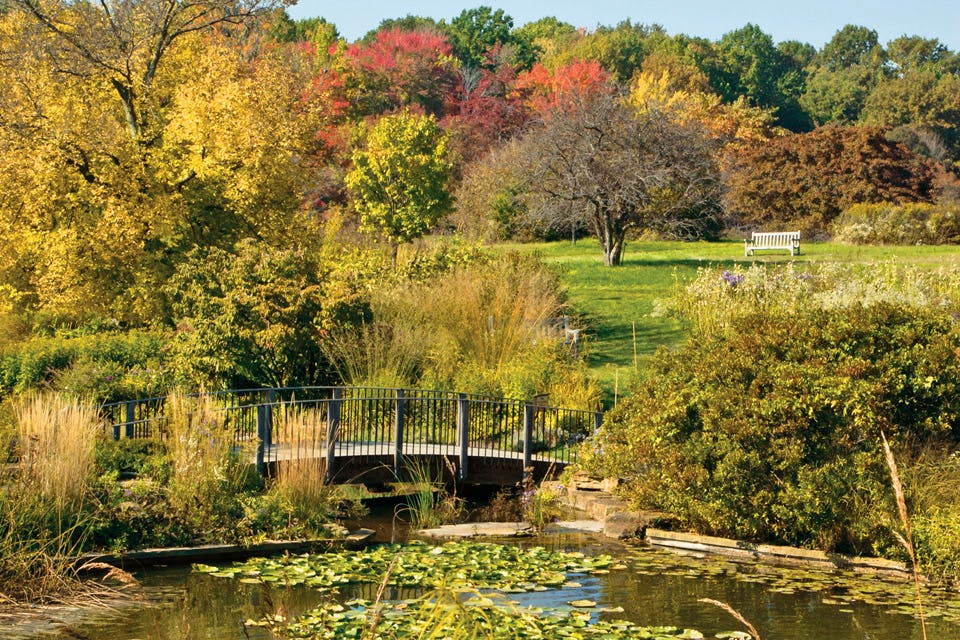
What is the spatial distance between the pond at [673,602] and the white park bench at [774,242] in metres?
19.5

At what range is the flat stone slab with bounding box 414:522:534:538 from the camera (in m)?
11.7

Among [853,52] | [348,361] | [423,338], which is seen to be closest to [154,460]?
[348,361]

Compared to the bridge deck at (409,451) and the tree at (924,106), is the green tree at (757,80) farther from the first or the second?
the bridge deck at (409,451)

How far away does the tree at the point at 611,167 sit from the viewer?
86.4 ft

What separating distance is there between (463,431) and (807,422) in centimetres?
461

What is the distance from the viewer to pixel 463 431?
548 inches

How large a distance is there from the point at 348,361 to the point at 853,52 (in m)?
74.2

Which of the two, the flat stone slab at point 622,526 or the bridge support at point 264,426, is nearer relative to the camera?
the flat stone slab at point 622,526

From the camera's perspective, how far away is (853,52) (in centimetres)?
8156

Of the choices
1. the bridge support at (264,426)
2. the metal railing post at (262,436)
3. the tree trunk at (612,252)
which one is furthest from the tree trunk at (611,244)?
the metal railing post at (262,436)

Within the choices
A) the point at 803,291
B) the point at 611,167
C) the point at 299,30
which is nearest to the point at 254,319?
the point at 803,291

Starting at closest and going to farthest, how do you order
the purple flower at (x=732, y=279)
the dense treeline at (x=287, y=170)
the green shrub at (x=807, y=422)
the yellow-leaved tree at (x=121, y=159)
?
the green shrub at (x=807, y=422) < the dense treeline at (x=287, y=170) < the yellow-leaved tree at (x=121, y=159) < the purple flower at (x=732, y=279)

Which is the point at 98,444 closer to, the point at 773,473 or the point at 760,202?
the point at 773,473

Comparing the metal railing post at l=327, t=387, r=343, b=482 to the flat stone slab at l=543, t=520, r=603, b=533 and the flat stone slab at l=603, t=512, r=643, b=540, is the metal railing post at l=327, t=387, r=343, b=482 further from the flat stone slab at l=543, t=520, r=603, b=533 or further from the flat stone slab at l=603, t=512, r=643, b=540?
the flat stone slab at l=603, t=512, r=643, b=540
